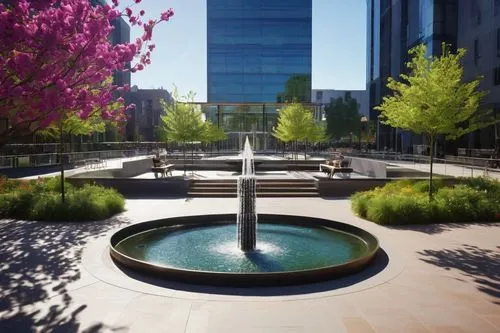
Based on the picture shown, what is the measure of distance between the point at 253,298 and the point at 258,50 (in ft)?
285

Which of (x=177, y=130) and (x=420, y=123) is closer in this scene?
(x=420, y=123)

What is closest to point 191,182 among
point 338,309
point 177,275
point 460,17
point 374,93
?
point 177,275

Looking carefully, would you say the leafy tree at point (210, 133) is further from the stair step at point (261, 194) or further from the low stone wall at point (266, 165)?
the stair step at point (261, 194)

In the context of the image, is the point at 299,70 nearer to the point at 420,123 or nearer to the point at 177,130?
the point at 177,130

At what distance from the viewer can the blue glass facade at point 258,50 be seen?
291 feet

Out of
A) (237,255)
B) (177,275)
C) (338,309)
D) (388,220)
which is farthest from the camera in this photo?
(388,220)

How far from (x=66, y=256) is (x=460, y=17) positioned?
155ft

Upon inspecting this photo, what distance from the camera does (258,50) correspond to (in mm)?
89188

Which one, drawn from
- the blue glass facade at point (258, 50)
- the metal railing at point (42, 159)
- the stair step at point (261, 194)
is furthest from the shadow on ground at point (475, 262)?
the blue glass facade at point (258, 50)

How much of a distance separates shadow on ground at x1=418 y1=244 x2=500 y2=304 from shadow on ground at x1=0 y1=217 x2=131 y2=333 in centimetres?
615

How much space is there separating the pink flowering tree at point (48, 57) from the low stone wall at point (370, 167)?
19.2 m

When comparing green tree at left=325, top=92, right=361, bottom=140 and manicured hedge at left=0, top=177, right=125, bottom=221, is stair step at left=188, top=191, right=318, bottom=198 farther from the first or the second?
green tree at left=325, top=92, right=361, bottom=140

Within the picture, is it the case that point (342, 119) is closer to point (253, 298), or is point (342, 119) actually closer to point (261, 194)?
point (261, 194)

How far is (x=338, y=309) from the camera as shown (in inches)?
239
